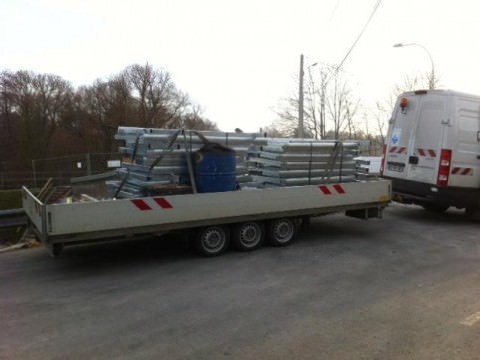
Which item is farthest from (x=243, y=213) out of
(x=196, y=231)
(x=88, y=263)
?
(x=88, y=263)

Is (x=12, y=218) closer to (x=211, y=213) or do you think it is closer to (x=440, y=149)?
(x=211, y=213)

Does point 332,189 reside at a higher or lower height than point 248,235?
higher

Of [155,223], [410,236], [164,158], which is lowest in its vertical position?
[410,236]

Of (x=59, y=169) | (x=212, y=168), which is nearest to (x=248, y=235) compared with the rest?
(x=212, y=168)

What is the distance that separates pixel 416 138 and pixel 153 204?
21.6 ft

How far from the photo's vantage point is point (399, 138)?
997 cm

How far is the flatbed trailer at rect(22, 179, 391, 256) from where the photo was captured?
511 cm

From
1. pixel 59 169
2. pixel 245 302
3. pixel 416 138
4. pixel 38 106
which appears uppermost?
pixel 38 106

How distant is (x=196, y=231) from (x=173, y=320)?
2130 mm

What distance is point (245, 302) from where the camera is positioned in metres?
4.63

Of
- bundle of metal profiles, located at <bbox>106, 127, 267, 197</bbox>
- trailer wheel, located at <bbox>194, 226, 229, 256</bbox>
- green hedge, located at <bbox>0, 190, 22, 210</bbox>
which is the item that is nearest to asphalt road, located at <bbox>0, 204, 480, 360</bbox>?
trailer wheel, located at <bbox>194, 226, 229, 256</bbox>

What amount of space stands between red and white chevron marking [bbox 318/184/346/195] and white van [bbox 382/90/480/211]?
2963 millimetres

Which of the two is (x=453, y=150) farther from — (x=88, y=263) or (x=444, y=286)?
(x=88, y=263)

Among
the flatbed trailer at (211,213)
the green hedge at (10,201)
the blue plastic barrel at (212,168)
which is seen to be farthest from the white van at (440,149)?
the green hedge at (10,201)
